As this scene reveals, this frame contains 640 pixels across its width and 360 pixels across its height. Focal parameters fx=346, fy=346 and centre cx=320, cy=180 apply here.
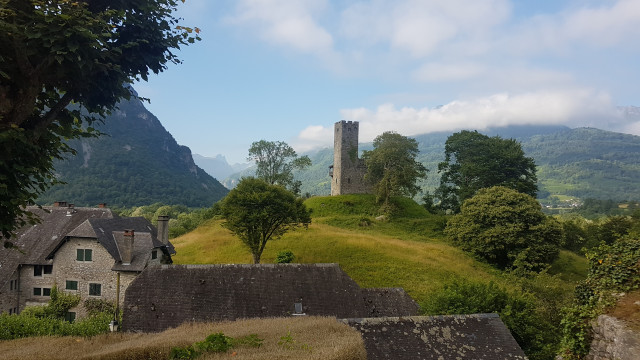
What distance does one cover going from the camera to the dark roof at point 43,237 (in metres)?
25.1

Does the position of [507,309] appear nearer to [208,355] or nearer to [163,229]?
[208,355]

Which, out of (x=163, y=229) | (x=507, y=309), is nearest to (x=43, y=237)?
(x=163, y=229)

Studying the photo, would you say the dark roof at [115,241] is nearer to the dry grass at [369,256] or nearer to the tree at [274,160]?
the dry grass at [369,256]

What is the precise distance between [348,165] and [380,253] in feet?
102

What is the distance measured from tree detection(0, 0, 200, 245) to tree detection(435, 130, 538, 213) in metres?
52.1

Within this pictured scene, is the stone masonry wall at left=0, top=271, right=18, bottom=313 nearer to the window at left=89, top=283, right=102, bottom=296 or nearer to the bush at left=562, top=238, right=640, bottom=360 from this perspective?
the window at left=89, top=283, right=102, bottom=296

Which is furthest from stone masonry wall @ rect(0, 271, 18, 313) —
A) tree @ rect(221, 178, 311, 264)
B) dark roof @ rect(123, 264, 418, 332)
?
tree @ rect(221, 178, 311, 264)

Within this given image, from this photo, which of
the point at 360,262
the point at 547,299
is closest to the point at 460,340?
the point at 547,299

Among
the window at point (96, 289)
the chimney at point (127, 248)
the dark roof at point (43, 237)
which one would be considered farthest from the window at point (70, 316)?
the chimney at point (127, 248)

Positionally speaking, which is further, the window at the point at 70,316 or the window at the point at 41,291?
the window at the point at 41,291

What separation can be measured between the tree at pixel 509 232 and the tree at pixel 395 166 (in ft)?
40.8

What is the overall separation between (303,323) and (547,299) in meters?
19.9

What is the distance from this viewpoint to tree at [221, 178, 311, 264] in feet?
98.3

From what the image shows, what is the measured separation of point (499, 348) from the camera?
38.7ft
